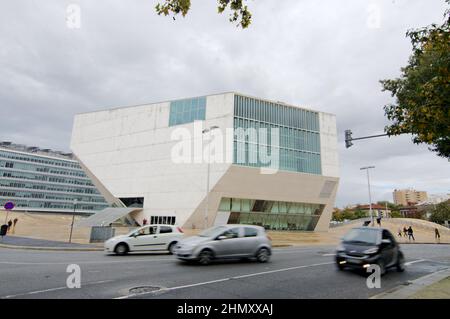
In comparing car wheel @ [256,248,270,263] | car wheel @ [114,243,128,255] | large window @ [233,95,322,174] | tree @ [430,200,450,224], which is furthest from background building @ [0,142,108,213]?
tree @ [430,200,450,224]

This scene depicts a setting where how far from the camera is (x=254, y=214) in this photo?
4594 centimetres

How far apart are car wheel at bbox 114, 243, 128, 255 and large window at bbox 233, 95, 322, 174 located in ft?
87.3

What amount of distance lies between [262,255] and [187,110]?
1389 inches

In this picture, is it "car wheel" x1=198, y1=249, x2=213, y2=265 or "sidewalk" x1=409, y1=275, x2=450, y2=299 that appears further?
"car wheel" x1=198, y1=249, x2=213, y2=265

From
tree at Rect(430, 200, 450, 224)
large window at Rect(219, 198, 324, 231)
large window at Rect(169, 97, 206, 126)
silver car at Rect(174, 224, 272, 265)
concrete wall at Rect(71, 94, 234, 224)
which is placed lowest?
silver car at Rect(174, 224, 272, 265)

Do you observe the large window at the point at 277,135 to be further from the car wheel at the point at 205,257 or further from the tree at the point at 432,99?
the tree at the point at 432,99

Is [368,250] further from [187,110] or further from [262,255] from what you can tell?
[187,110]

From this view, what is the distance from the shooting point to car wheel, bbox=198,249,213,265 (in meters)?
10.9

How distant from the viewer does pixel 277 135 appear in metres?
45.8

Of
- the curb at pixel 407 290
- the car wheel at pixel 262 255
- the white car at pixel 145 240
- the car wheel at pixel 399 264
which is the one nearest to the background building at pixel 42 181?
the white car at pixel 145 240

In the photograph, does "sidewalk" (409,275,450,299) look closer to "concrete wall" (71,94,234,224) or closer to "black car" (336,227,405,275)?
"black car" (336,227,405,275)

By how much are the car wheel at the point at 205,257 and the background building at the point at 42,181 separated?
86.5 metres

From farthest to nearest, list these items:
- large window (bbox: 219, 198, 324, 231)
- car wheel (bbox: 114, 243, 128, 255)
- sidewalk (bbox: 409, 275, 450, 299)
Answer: large window (bbox: 219, 198, 324, 231) < car wheel (bbox: 114, 243, 128, 255) < sidewalk (bbox: 409, 275, 450, 299)
